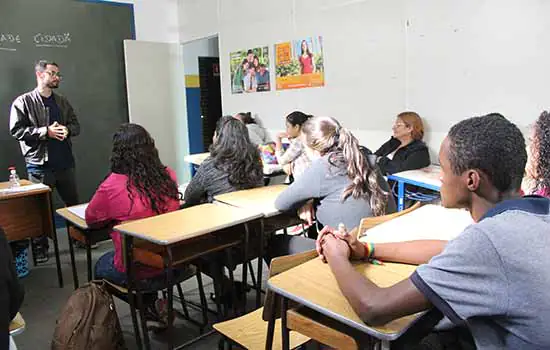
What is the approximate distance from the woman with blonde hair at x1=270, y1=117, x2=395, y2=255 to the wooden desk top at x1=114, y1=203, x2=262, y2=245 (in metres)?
0.27

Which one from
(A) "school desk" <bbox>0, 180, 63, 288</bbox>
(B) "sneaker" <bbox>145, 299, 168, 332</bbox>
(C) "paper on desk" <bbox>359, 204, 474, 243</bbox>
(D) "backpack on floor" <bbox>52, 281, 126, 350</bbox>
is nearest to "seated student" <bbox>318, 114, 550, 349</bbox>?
(C) "paper on desk" <bbox>359, 204, 474, 243</bbox>

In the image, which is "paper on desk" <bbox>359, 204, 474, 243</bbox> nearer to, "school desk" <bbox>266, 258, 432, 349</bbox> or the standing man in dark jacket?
"school desk" <bbox>266, 258, 432, 349</bbox>

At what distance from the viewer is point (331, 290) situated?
1.33 meters

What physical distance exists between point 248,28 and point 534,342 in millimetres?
5238

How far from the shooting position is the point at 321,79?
487 cm

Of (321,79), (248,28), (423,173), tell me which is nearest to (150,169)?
(423,173)

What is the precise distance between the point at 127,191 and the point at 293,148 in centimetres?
200

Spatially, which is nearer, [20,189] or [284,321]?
[284,321]

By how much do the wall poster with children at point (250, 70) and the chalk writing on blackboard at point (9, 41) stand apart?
2395 mm

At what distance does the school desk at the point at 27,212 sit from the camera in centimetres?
317

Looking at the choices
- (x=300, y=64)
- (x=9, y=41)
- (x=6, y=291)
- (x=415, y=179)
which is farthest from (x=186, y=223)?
(x=9, y=41)

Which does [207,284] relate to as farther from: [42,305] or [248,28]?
[248,28]

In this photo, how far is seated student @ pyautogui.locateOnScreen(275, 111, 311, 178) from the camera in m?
3.47

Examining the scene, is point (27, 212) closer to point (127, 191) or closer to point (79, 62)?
point (127, 191)
